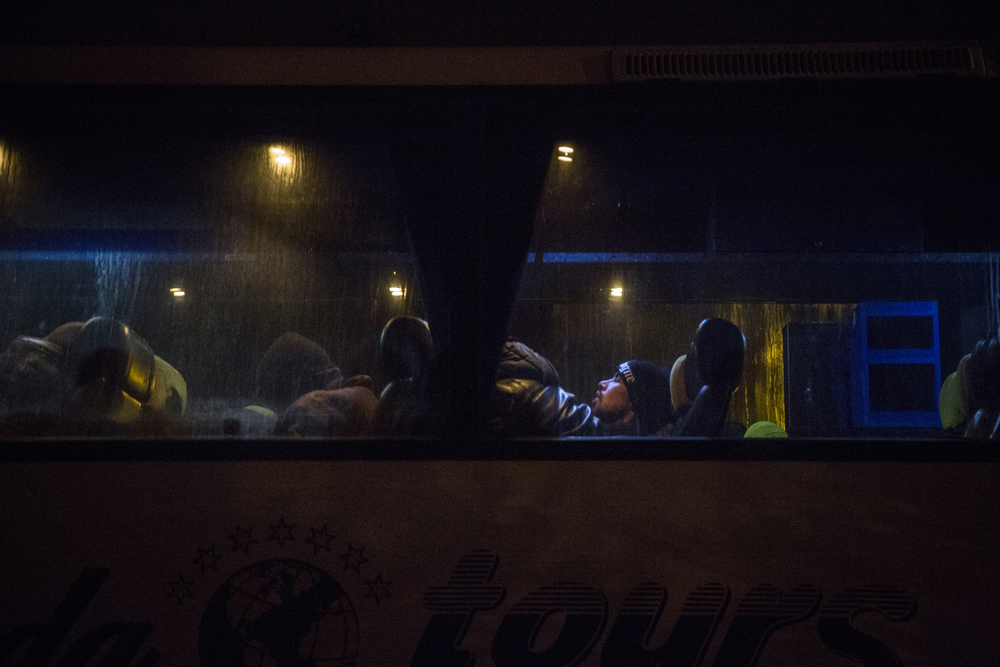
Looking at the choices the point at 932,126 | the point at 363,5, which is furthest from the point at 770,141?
the point at 363,5

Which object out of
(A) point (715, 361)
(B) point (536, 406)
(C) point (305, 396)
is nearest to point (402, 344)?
(C) point (305, 396)

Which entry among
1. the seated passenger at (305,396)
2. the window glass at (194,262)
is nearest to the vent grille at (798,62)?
the window glass at (194,262)

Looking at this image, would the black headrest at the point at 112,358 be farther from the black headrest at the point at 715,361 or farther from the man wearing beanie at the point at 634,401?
the black headrest at the point at 715,361

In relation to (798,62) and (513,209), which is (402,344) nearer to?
(513,209)

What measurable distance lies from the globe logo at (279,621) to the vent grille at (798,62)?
1.94 metres

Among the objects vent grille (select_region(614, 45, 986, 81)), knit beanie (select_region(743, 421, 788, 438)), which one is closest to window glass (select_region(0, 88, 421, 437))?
vent grille (select_region(614, 45, 986, 81))

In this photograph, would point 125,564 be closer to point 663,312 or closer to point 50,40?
point 50,40

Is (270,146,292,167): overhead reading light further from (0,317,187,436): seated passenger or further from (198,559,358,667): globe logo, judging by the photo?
(198,559,358,667): globe logo

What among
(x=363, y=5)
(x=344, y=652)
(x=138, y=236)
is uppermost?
(x=363, y=5)

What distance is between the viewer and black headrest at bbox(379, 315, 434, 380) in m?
2.19

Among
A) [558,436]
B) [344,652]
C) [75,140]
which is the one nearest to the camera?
[344,652]

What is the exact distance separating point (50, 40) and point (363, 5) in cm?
111

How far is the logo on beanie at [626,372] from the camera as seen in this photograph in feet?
7.22

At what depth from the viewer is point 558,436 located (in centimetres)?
213
